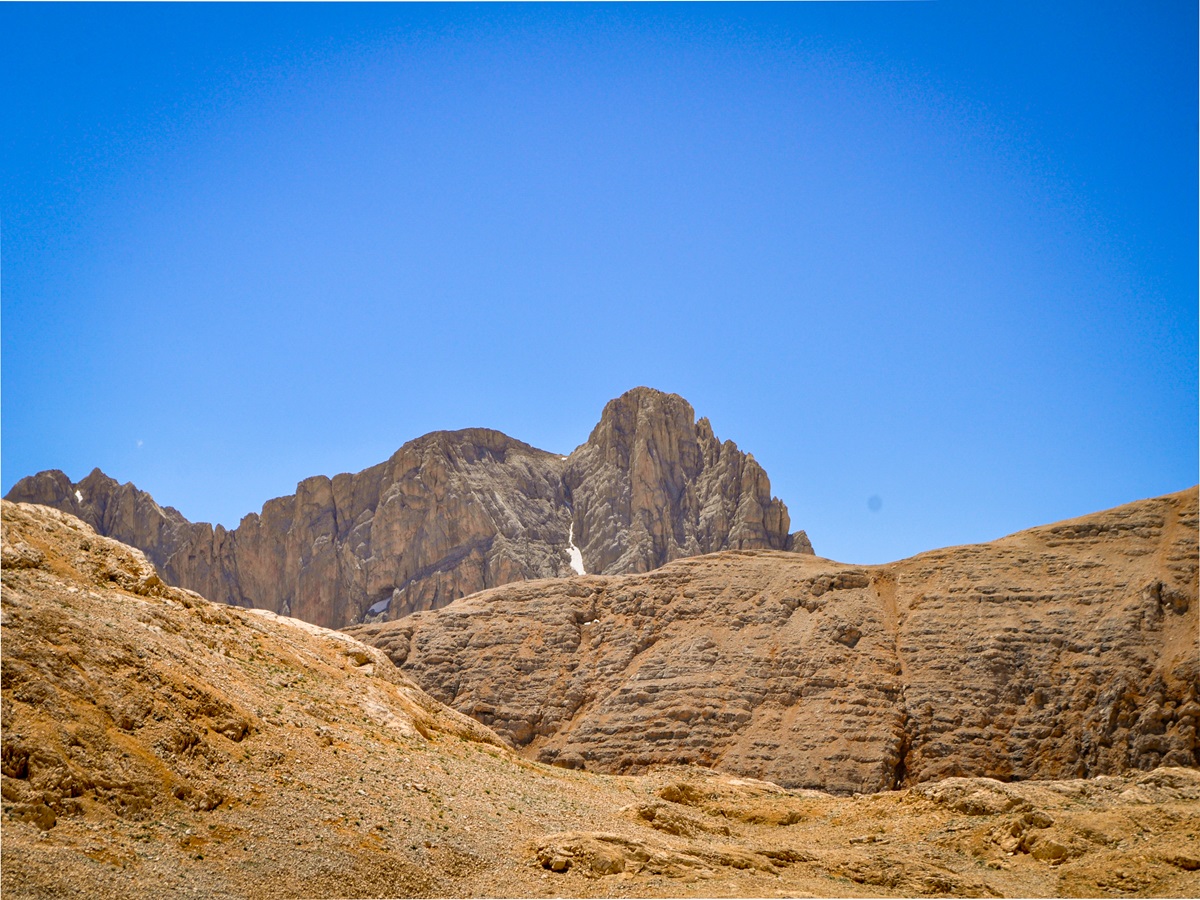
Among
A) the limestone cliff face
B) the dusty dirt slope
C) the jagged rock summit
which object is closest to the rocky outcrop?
the dusty dirt slope

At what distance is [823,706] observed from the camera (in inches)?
2384

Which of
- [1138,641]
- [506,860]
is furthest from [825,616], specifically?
[506,860]

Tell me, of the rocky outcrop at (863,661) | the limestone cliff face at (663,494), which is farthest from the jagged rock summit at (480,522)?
the rocky outcrop at (863,661)

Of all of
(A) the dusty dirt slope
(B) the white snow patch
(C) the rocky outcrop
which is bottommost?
(A) the dusty dirt slope

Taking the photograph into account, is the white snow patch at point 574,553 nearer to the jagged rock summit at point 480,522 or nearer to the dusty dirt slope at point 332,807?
the jagged rock summit at point 480,522

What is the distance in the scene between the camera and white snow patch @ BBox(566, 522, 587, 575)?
144 meters

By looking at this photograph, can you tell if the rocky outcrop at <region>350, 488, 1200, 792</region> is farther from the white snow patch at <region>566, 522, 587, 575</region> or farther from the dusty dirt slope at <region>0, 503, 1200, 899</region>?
the white snow patch at <region>566, 522, 587, 575</region>

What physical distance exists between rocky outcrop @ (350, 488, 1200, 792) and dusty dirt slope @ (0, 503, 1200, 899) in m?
22.5

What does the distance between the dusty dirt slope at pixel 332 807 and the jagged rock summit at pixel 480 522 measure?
97393 mm

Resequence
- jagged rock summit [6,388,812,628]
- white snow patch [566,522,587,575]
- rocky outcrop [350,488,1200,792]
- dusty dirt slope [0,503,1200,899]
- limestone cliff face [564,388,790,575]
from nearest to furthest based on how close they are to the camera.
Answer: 1. dusty dirt slope [0,503,1200,899]
2. rocky outcrop [350,488,1200,792]
3. limestone cliff face [564,388,790,575]
4. jagged rock summit [6,388,812,628]
5. white snow patch [566,522,587,575]

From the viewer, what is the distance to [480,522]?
14362cm

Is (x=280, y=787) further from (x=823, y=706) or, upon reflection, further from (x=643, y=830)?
(x=823, y=706)

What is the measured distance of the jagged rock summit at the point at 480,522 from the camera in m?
136

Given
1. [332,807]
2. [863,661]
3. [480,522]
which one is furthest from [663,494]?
[332,807]
